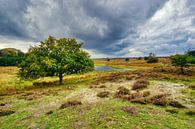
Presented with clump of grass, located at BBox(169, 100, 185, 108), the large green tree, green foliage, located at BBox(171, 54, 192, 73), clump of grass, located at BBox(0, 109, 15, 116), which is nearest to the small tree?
green foliage, located at BBox(171, 54, 192, 73)

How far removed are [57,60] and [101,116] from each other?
3305cm

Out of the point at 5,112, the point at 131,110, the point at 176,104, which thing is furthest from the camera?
the point at 5,112

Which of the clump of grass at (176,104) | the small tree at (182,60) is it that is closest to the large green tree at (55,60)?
the small tree at (182,60)

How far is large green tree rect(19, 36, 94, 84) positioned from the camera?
43.2 m

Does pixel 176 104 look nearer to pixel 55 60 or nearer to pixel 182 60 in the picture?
pixel 55 60

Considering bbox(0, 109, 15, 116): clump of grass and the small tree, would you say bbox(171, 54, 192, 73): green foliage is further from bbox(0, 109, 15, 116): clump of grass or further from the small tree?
bbox(0, 109, 15, 116): clump of grass

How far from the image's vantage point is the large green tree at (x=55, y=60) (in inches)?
1700

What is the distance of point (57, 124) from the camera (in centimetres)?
1353

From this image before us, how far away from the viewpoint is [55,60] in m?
44.3

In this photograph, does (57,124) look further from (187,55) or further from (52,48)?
(187,55)

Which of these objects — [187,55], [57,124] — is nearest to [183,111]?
[57,124]

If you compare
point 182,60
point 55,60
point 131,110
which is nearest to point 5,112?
point 131,110

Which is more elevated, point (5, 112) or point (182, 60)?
point (182, 60)

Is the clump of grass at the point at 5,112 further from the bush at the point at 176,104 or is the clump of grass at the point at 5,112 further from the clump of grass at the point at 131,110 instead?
the bush at the point at 176,104
